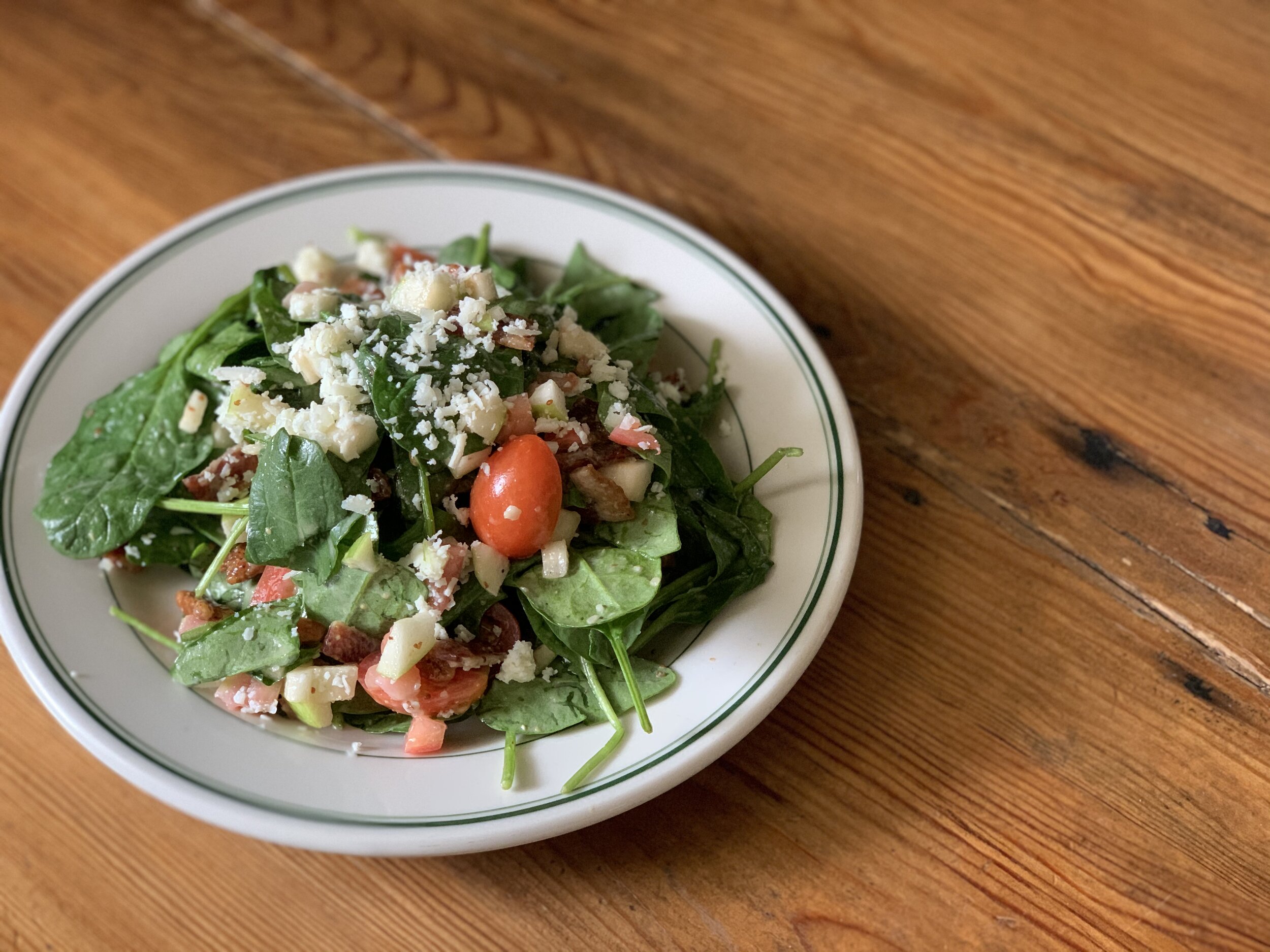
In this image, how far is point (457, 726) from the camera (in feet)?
5.08

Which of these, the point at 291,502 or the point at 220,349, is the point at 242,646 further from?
the point at 220,349

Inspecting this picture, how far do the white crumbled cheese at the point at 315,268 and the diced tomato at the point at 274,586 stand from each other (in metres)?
0.61

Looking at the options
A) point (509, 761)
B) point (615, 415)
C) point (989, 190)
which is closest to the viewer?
point (509, 761)

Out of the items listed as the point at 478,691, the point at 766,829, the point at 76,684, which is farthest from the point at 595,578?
the point at 76,684

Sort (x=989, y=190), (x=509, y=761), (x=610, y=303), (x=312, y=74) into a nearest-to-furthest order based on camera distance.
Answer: (x=509, y=761), (x=610, y=303), (x=989, y=190), (x=312, y=74)

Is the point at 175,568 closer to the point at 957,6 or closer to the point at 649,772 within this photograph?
the point at 649,772

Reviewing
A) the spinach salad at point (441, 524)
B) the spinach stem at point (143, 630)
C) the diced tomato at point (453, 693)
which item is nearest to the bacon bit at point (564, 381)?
the spinach salad at point (441, 524)

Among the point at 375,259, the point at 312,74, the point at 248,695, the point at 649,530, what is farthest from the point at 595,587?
the point at 312,74

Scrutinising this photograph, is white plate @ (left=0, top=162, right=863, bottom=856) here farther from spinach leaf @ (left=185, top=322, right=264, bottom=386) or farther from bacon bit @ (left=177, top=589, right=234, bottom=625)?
spinach leaf @ (left=185, top=322, right=264, bottom=386)

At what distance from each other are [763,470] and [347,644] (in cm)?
68

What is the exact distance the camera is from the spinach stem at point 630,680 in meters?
1.43

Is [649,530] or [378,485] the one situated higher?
[649,530]

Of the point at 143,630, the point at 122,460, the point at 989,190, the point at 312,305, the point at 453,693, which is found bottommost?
the point at 143,630

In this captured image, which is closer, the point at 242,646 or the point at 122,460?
the point at 242,646
